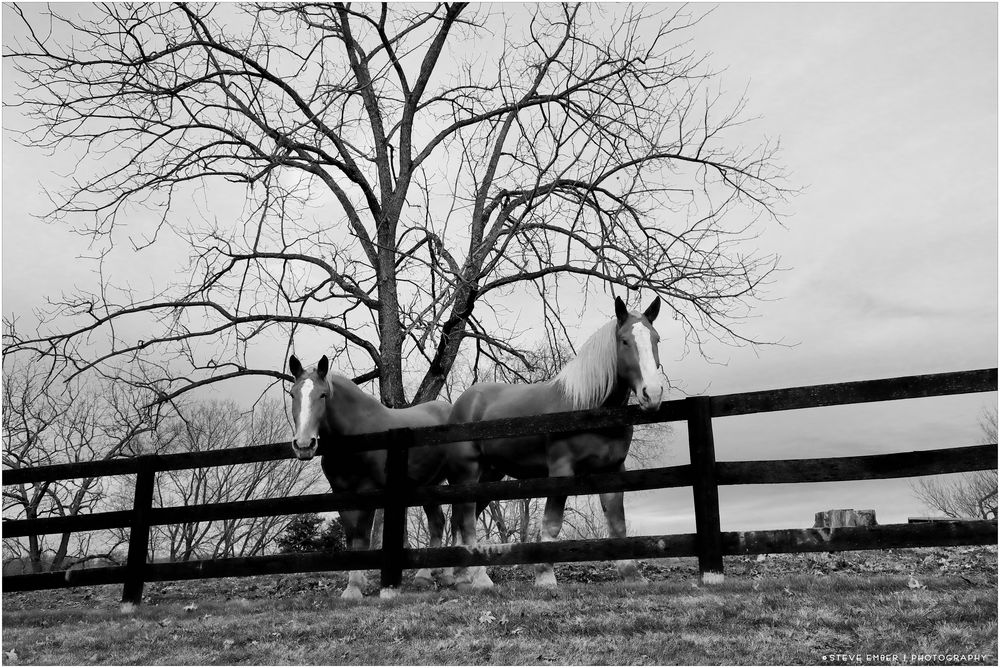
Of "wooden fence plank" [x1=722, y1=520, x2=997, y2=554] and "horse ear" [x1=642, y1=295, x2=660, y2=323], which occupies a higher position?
"horse ear" [x1=642, y1=295, x2=660, y2=323]

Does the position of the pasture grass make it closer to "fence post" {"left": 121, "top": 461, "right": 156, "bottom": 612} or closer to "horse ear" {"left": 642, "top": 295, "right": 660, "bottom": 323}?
"fence post" {"left": 121, "top": 461, "right": 156, "bottom": 612}

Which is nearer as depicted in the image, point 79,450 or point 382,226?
point 382,226

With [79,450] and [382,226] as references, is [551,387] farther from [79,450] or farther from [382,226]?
[79,450]

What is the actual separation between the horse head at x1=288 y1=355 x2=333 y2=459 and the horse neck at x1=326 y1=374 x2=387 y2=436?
0.16 m

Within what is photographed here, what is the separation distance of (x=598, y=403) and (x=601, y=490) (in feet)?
3.57

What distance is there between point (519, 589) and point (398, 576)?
1287 millimetres

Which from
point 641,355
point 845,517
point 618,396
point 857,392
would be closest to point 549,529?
point 618,396

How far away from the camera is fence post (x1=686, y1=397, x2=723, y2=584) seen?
700 cm

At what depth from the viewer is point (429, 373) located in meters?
13.5

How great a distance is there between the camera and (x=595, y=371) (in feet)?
26.9

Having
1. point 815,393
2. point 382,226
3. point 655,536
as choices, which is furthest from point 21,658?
point 382,226

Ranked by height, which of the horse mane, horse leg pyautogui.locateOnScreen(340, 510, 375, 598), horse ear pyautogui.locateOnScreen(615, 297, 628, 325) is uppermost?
horse ear pyautogui.locateOnScreen(615, 297, 628, 325)

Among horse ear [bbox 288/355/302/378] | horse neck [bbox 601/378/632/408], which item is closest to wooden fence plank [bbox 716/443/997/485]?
horse neck [bbox 601/378/632/408]

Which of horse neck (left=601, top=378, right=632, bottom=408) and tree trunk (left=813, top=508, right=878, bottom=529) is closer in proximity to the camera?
horse neck (left=601, top=378, right=632, bottom=408)
